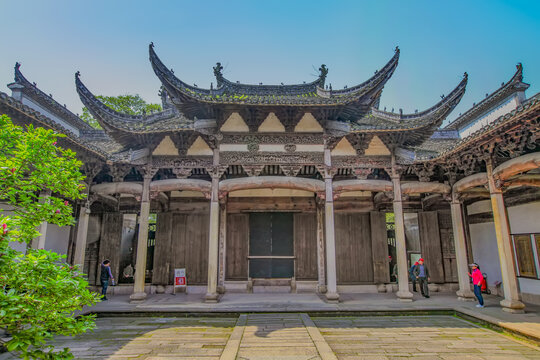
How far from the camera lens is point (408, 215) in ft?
35.7

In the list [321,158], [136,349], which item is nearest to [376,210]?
[321,158]

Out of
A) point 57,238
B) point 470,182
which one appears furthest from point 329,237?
point 57,238

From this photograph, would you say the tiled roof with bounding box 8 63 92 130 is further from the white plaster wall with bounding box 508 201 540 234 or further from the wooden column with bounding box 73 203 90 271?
the white plaster wall with bounding box 508 201 540 234

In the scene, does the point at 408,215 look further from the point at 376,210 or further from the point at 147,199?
the point at 147,199

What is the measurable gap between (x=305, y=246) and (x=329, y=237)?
2.13 metres

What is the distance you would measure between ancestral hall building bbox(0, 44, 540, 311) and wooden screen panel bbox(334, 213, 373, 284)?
4 cm

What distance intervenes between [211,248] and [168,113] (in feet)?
20.9

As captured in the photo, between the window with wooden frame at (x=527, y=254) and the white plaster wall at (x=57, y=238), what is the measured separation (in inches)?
549

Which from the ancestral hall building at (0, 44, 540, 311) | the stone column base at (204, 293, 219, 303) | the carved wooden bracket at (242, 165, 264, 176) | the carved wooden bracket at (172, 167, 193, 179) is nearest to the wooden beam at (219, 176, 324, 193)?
the ancestral hall building at (0, 44, 540, 311)

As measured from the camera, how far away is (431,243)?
1033 cm

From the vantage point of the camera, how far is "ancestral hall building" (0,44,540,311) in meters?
7.85

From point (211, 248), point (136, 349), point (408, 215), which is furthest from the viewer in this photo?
point (408, 215)

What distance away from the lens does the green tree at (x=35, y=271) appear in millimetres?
2312

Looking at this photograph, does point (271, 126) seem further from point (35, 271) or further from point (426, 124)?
point (35, 271)
